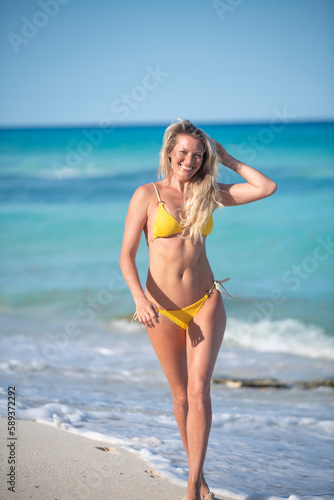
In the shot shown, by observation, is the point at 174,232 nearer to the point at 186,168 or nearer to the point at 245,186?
the point at 186,168

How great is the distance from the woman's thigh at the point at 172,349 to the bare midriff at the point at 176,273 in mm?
116

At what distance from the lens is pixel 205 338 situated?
10.1 feet

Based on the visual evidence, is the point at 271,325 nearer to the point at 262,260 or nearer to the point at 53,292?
the point at 53,292

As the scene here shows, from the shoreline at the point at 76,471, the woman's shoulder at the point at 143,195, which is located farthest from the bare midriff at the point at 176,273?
the shoreline at the point at 76,471

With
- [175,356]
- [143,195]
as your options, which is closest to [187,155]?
[143,195]

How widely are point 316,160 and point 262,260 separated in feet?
52.0

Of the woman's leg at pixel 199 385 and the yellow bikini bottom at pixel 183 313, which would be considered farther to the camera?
the yellow bikini bottom at pixel 183 313

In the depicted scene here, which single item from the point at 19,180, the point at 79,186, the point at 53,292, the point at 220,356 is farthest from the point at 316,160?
the point at 220,356

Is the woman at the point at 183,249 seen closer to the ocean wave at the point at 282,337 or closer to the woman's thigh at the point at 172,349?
the woman's thigh at the point at 172,349

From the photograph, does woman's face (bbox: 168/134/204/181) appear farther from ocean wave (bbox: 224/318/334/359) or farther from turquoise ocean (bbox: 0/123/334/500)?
ocean wave (bbox: 224/318/334/359)

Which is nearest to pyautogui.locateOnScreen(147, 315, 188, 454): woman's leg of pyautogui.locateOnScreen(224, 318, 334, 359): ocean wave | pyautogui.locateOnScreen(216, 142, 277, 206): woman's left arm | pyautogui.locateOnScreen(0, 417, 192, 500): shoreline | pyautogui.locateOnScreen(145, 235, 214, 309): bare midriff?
pyautogui.locateOnScreen(145, 235, 214, 309): bare midriff

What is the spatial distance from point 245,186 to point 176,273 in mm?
639

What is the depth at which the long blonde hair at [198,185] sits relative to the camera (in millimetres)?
3174

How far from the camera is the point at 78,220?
17.9 meters
